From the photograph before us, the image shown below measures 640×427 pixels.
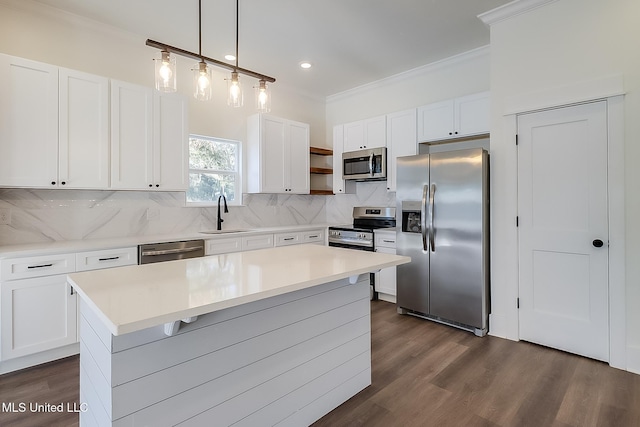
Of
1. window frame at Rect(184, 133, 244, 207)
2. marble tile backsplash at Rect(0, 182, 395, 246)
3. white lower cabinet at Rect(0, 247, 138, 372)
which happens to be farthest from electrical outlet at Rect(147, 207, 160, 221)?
white lower cabinet at Rect(0, 247, 138, 372)

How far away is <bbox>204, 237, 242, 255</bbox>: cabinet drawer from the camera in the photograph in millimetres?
3502

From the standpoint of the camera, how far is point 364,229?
4.25 metres

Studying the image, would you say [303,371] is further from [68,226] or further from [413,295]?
[68,226]

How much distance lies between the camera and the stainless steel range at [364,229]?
13.9 feet

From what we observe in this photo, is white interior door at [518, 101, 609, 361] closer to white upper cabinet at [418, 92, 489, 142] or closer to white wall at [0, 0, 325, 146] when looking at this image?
white upper cabinet at [418, 92, 489, 142]

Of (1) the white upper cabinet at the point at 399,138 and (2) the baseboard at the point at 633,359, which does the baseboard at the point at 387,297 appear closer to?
(1) the white upper cabinet at the point at 399,138

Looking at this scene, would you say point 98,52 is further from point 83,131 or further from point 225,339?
point 225,339

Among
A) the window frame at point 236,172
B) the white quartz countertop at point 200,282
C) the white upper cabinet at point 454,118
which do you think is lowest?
the white quartz countertop at point 200,282

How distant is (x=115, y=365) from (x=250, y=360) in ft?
2.04

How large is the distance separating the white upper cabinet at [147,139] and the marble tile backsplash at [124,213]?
1.19 feet

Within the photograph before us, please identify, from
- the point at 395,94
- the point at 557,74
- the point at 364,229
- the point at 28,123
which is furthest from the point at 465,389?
the point at 28,123

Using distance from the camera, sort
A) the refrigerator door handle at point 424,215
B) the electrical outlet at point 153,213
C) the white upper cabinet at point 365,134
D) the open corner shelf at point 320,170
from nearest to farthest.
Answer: the refrigerator door handle at point 424,215 < the electrical outlet at point 153,213 < the white upper cabinet at point 365,134 < the open corner shelf at point 320,170

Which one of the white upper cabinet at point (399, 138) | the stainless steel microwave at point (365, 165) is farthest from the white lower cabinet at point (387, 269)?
the stainless steel microwave at point (365, 165)

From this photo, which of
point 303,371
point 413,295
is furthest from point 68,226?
point 413,295
